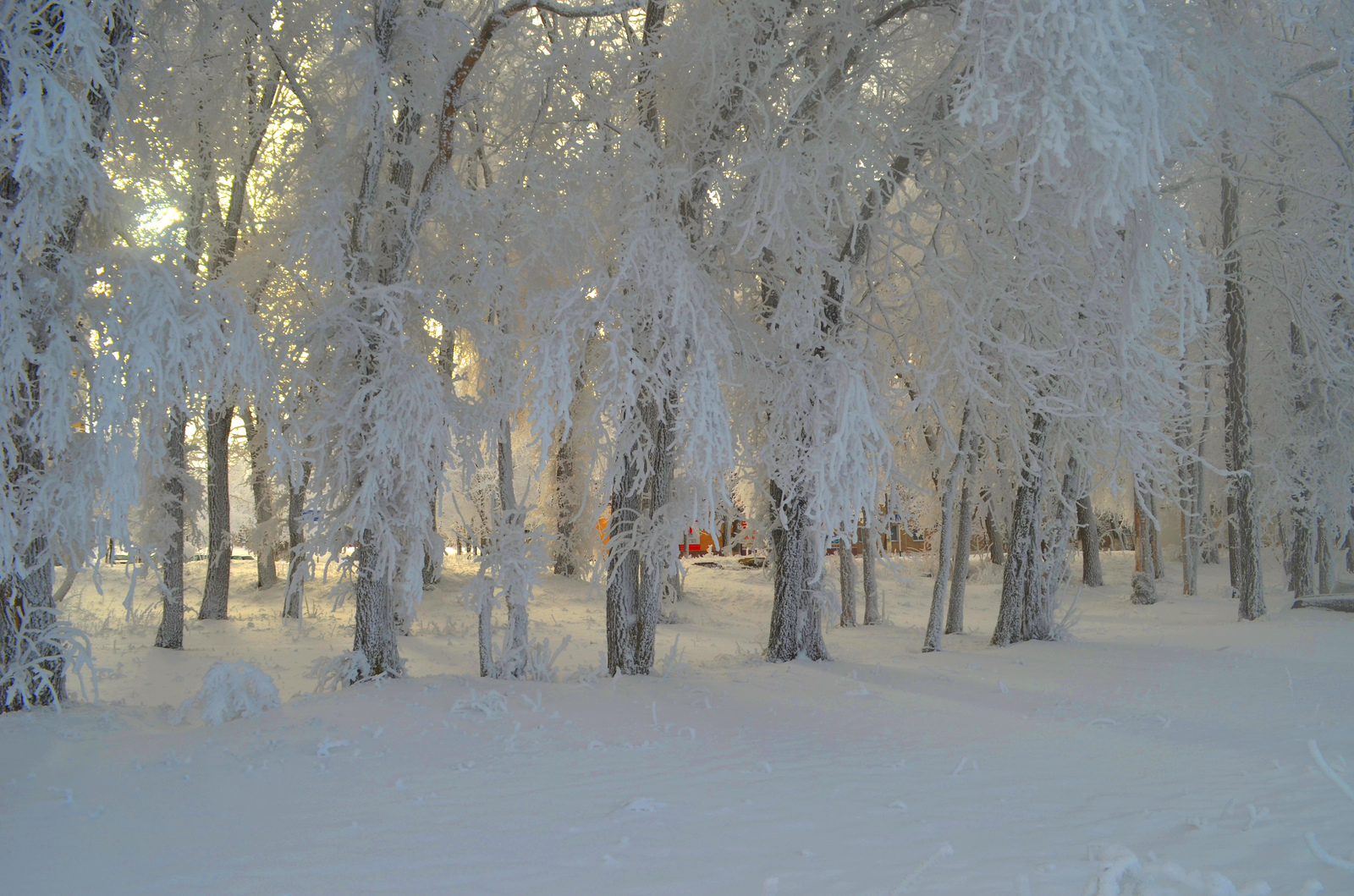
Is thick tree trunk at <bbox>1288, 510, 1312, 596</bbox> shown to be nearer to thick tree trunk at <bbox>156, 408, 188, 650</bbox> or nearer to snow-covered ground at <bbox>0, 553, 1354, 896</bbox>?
snow-covered ground at <bbox>0, 553, 1354, 896</bbox>

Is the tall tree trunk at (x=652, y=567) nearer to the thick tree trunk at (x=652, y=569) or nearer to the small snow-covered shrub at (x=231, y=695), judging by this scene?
the thick tree trunk at (x=652, y=569)

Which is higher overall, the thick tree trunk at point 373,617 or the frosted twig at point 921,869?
the thick tree trunk at point 373,617

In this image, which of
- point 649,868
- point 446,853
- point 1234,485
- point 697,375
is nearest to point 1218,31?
point 697,375

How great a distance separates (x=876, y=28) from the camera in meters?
8.84

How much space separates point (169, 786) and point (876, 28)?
29.1 ft

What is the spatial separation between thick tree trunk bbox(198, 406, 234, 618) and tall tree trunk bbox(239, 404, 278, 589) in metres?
0.46

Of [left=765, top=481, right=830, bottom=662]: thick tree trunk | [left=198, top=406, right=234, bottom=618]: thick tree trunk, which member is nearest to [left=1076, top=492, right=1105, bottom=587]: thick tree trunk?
[left=765, top=481, right=830, bottom=662]: thick tree trunk

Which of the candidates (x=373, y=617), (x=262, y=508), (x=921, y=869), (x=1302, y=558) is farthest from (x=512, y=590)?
(x=1302, y=558)

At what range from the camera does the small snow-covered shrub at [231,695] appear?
7.47m

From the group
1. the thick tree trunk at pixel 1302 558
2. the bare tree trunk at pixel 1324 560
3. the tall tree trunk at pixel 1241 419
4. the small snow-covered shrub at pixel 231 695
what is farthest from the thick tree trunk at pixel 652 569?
the bare tree trunk at pixel 1324 560

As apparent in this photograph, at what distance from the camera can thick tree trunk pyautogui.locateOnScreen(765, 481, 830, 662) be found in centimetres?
1030

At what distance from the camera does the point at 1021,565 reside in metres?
11.8

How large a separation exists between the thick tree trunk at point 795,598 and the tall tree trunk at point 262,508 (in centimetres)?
951

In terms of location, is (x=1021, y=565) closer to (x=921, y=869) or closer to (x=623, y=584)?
(x=623, y=584)
